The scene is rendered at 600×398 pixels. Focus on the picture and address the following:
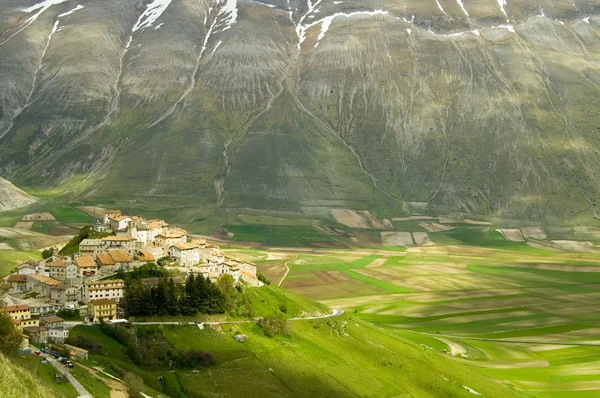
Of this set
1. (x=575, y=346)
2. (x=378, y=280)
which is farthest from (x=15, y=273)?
(x=378, y=280)

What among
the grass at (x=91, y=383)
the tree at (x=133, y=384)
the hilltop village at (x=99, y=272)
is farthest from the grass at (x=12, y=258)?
the grass at (x=91, y=383)

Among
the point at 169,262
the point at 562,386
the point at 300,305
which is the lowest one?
the point at 562,386

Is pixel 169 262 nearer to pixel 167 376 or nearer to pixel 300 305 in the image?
pixel 300 305

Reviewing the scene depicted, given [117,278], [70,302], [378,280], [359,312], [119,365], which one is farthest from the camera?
[378,280]

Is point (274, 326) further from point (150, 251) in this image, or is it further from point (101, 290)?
point (150, 251)

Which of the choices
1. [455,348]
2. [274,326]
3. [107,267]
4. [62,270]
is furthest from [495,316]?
[62,270]

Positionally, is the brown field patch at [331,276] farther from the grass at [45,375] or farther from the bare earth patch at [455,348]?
the grass at [45,375]
